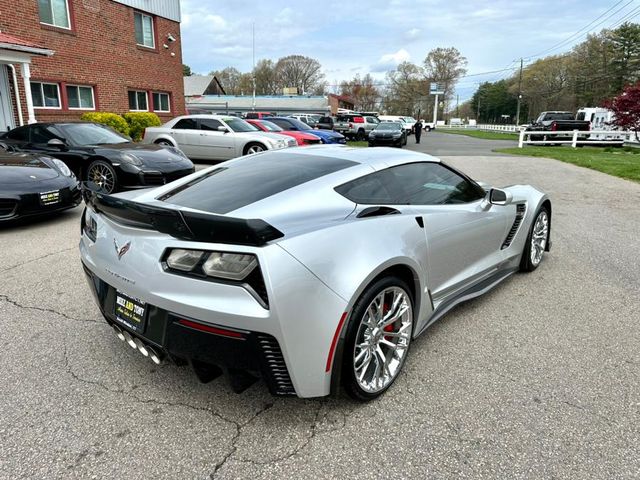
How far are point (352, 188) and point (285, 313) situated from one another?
1.08 meters

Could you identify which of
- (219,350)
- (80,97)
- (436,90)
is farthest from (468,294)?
(436,90)

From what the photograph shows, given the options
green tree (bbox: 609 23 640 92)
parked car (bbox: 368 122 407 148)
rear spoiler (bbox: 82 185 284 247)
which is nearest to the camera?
rear spoiler (bbox: 82 185 284 247)

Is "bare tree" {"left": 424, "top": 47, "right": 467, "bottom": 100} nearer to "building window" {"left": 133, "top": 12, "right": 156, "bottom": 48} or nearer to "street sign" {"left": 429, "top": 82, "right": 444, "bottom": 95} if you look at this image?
"street sign" {"left": 429, "top": 82, "right": 444, "bottom": 95}

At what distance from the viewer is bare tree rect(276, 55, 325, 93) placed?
98438 millimetres

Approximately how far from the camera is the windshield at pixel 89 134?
8672mm

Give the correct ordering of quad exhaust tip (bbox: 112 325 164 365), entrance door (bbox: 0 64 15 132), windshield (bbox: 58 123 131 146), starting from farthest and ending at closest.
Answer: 1. entrance door (bbox: 0 64 15 132)
2. windshield (bbox: 58 123 131 146)
3. quad exhaust tip (bbox: 112 325 164 365)

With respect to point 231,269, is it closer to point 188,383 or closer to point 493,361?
point 188,383

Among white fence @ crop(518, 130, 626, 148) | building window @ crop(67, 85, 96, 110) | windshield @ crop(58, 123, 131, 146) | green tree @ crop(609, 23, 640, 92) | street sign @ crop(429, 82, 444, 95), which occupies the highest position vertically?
green tree @ crop(609, 23, 640, 92)

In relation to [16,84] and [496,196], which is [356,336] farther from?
[16,84]

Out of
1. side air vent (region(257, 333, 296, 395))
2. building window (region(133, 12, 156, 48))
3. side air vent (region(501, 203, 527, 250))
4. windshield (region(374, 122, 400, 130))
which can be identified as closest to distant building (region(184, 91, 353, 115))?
windshield (region(374, 122, 400, 130))

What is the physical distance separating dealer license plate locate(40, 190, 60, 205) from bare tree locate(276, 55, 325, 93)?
97270 mm

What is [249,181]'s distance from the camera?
10.0ft

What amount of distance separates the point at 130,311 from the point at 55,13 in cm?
1736

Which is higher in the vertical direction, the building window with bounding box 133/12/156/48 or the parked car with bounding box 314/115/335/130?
the building window with bounding box 133/12/156/48
